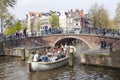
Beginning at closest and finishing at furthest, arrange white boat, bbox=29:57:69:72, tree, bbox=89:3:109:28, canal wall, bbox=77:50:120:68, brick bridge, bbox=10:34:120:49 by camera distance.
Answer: white boat, bbox=29:57:69:72, canal wall, bbox=77:50:120:68, brick bridge, bbox=10:34:120:49, tree, bbox=89:3:109:28

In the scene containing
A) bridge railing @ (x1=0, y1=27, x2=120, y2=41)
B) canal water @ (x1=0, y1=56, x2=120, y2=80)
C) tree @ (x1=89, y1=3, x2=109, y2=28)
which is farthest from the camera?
tree @ (x1=89, y1=3, x2=109, y2=28)

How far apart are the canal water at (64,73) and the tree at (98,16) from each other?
28833 millimetres

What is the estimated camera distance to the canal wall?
22.9m

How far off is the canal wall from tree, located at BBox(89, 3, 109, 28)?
1102 inches

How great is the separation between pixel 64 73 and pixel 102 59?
12.9ft

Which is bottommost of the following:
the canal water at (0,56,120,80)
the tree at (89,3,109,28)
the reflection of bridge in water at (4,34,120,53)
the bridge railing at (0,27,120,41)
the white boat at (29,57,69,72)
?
the canal water at (0,56,120,80)

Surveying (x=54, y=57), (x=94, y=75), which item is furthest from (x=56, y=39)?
(x=94, y=75)

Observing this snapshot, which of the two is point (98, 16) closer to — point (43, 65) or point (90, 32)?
point (90, 32)

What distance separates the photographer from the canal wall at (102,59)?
22.9 meters

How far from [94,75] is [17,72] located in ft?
21.4

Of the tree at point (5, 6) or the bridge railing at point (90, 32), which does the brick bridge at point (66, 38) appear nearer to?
the bridge railing at point (90, 32)

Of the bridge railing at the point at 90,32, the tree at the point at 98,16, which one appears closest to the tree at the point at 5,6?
the bridge railing at the point at 90,32

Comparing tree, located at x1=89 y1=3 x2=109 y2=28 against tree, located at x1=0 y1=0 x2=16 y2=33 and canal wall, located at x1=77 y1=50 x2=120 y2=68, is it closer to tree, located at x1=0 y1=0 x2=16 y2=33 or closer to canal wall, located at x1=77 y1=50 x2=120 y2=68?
tree, located at x1=0 y1=0 x2=16 y2=33

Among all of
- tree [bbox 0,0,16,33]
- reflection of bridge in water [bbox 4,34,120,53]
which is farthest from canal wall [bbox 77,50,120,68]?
tree [bbox 0,0,16,33]
